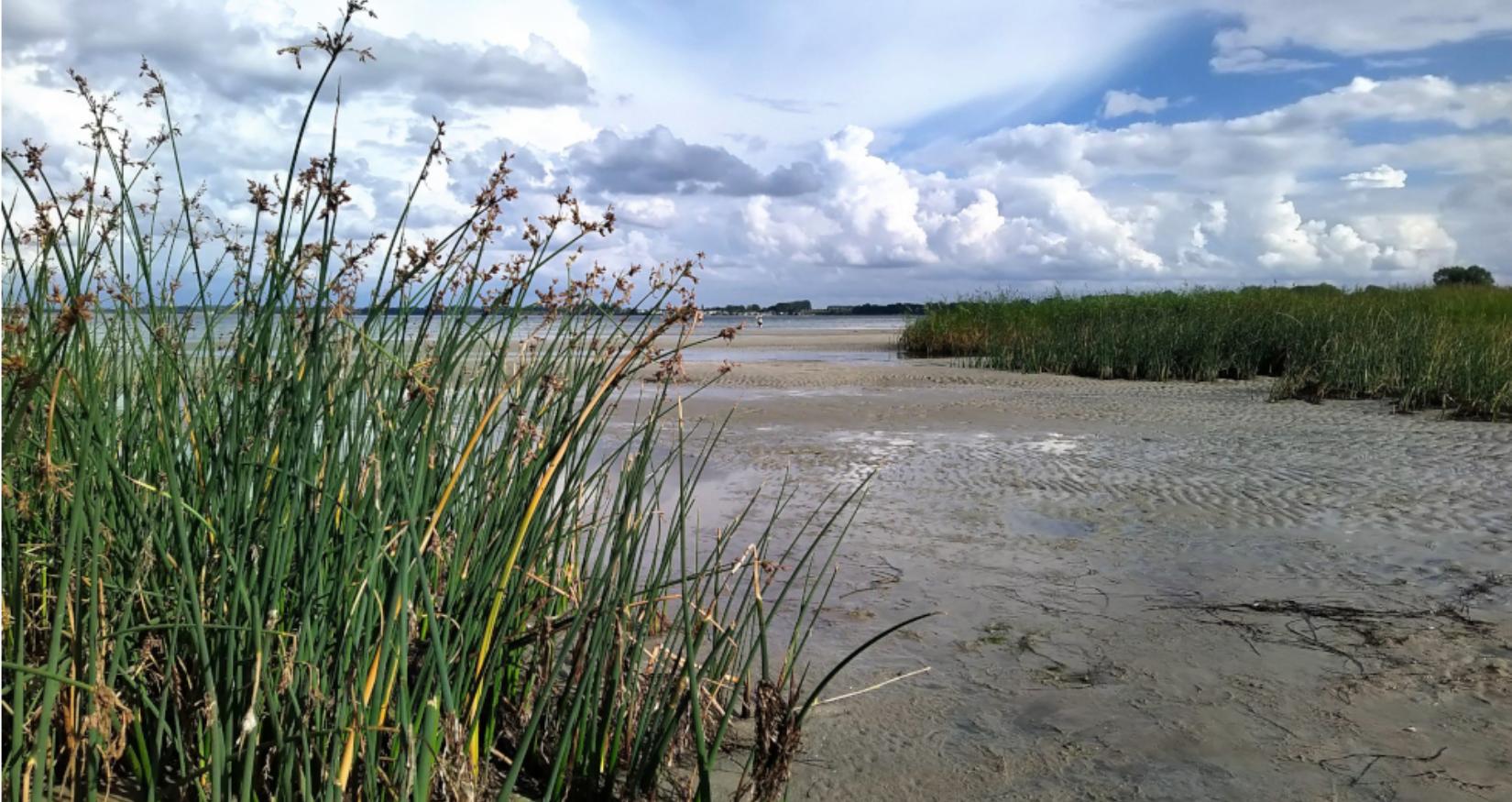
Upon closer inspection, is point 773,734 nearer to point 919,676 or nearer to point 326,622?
point 326,622

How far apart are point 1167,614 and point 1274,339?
42.3 feet

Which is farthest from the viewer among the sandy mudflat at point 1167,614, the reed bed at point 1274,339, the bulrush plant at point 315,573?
the reed bed at point 1274,339

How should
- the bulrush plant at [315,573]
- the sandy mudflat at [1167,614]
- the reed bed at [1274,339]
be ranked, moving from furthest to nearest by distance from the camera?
1. the reed bed at [1274,339]
2. the sandy mudflat at [1167,614]
3. the bulrush plant at [315,573]

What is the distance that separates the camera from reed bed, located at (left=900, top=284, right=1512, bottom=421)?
35.8ft

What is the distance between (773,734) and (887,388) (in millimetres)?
11644

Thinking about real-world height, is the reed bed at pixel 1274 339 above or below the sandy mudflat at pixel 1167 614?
above

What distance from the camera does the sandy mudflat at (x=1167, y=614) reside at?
2816mm

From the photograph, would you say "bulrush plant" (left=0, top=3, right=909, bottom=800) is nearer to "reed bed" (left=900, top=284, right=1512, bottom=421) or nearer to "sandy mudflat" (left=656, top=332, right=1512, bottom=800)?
"sandy mudflat" (left=656, top=332, right=1512, bottom=800)

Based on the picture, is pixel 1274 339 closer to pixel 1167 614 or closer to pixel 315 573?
pixel 1167 614

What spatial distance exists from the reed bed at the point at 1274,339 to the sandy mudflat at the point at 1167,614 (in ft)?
6.95

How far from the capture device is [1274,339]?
1549cm

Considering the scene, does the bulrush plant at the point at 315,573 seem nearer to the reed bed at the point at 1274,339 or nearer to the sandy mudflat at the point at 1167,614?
the sandy mudflat at the point at 1167,614

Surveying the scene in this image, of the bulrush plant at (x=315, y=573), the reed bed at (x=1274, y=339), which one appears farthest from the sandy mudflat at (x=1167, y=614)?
the reed bed at (x=1274, y=339)

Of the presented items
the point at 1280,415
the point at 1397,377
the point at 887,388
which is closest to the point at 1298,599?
the point at 1280,415
